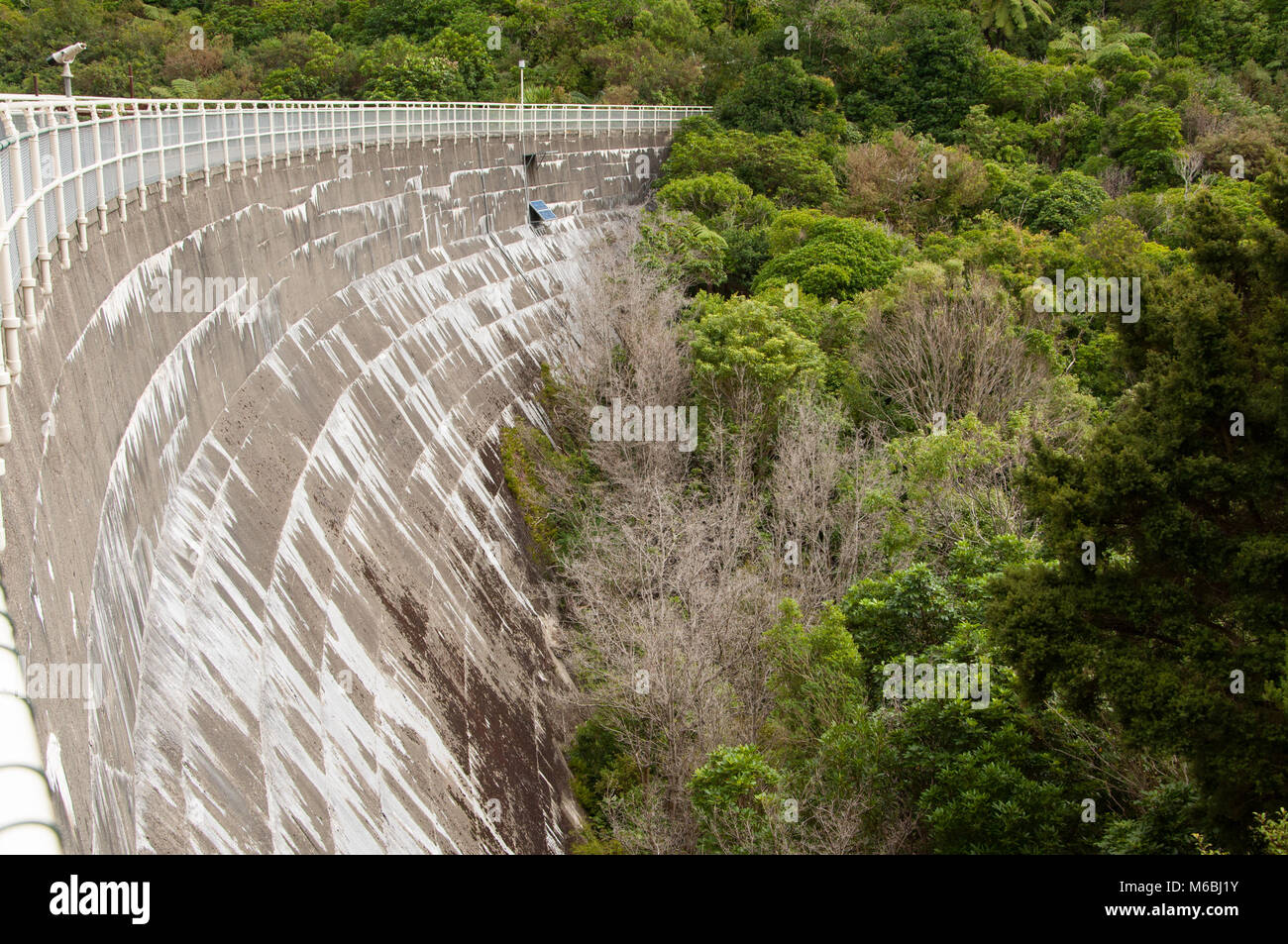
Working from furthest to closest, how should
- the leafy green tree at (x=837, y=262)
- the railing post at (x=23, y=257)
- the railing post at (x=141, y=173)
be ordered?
the leafy green tree at (x=837, y=262) → the railing post at (x=141, y=173) → the railing post at (x=23, y=257)

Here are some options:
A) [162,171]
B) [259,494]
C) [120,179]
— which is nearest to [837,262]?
[259,494]

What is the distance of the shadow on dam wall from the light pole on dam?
6cm

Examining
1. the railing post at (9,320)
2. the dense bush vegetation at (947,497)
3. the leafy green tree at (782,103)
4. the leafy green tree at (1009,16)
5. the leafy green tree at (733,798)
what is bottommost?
the leafy green tree at (733,798)

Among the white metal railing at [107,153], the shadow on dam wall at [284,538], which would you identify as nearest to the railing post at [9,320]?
the white metal railing at [107,153]

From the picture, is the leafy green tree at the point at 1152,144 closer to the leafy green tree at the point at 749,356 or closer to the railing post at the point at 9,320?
the leafy green tree at the point at 749,356

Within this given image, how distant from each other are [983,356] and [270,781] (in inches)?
952

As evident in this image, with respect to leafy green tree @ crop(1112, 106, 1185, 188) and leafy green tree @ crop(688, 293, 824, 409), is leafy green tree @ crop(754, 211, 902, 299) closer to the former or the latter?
leafy green tree @ crop(688, 293, 824, 409)

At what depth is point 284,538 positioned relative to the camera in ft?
57.6

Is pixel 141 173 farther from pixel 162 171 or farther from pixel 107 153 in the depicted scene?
pixel 162 171

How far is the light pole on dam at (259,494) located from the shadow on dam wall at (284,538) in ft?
0.19

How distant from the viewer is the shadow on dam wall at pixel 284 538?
9562 millimetres

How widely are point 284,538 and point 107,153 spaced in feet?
18.8

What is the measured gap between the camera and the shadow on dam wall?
9.56m

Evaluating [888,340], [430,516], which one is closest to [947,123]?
[888,340]
